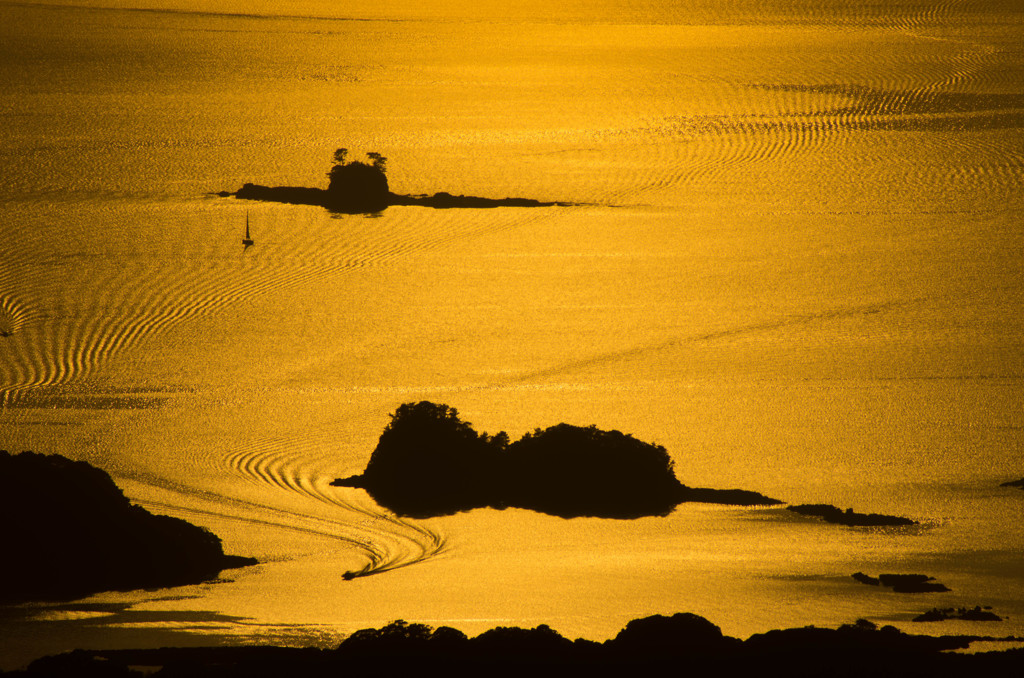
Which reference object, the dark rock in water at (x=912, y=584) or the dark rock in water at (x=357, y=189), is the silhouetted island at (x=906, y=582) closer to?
the dark rock in water at (x=912, y=584)

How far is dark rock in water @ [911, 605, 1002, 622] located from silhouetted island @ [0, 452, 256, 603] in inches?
248

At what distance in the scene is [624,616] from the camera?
12.2m

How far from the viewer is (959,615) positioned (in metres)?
12.4

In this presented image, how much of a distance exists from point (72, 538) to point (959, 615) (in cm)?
745

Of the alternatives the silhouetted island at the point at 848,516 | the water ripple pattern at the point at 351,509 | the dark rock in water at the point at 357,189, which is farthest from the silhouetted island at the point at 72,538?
the dark rock in water at the point at 357,189

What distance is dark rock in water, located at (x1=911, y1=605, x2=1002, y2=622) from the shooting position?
40.0 ft

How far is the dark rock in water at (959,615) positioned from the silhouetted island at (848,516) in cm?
506

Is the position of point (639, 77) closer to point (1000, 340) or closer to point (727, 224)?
point (727, 224)

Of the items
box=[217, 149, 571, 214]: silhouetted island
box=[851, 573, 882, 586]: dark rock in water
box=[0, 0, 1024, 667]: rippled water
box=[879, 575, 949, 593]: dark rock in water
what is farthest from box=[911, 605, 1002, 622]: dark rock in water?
box=[217, 149, 571, 214]: silhouetted island

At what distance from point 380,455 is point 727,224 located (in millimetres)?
26760

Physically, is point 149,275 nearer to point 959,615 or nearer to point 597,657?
point 959,615

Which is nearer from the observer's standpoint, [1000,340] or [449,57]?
[1000,340]

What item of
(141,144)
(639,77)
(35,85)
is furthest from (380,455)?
(639,77)

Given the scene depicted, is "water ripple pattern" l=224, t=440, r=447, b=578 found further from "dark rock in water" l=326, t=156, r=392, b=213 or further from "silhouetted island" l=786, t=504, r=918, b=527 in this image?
"dark rock in water" l=326, t=156, r=392, b=213
